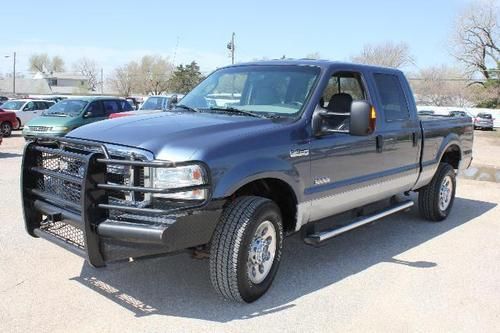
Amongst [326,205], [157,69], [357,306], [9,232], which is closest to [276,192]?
[326,205]

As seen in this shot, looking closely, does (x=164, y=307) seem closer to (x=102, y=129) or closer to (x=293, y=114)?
(x=102, y=129)

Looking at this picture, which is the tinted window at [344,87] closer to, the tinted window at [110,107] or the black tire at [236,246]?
the black tire at [236,246]

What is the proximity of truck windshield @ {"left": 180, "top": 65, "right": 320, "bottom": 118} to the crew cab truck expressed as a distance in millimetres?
13

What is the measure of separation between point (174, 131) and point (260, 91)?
1.37 meters

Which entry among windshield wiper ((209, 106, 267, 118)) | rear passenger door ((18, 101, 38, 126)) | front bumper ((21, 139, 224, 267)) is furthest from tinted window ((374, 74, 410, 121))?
rear passenger door ((18, 101, 38, 126))

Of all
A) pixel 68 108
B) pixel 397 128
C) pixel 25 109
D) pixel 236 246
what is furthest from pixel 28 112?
pixel 236 246

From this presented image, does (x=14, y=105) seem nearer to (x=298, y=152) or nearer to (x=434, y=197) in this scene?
(x=434, y=197)

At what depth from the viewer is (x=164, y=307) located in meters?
4.18

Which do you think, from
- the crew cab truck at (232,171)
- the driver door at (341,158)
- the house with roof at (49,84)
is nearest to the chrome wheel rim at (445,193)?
the crew cab truck at (232,171)

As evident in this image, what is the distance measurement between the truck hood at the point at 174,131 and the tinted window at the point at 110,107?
1307 cm

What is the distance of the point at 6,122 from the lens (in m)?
21.5

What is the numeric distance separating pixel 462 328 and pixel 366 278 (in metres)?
1.15

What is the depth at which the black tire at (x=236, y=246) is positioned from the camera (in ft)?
13.2

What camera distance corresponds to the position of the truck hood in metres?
3.81
